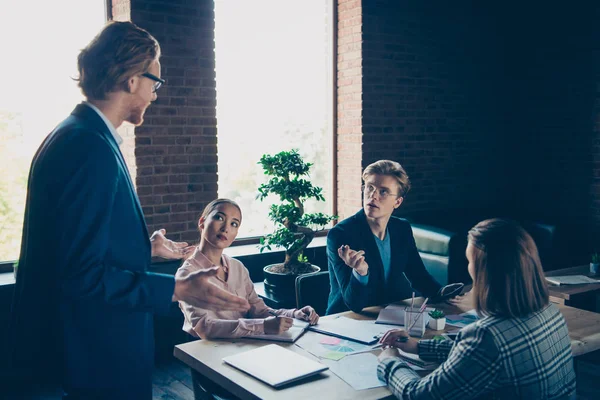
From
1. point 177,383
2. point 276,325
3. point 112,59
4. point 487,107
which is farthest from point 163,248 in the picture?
point 487,107

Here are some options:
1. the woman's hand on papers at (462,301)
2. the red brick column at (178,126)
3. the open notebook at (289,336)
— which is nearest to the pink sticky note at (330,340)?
the open notebook at (289,336)

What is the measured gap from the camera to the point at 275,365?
6.58ft

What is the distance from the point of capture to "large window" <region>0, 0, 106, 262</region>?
4152mm

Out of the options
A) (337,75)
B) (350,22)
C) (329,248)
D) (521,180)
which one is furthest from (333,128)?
(329,248)

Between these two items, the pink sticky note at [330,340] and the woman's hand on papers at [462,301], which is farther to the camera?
the woman's hand on papers at [462,301]

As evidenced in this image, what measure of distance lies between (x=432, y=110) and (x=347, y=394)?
14.5ft

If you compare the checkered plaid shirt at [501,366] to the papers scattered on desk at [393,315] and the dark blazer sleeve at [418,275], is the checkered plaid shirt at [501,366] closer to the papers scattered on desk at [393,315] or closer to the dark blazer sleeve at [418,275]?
the papers scattered on desk at [393,315]

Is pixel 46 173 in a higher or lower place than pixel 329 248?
higher

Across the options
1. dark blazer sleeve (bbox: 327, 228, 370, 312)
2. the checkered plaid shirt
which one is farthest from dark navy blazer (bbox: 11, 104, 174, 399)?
dark blazer sleeve (bbox: 327, 228, 370, 312)

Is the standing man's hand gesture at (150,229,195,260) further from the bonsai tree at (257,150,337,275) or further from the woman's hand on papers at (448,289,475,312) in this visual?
the bonsai tree at (257,150,337,275)

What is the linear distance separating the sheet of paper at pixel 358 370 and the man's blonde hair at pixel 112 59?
3.70 feet

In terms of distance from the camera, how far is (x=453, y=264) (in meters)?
4.79

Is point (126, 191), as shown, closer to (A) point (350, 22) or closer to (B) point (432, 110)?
(A) point (350, 22)

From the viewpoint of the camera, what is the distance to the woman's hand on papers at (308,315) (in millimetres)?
2488
